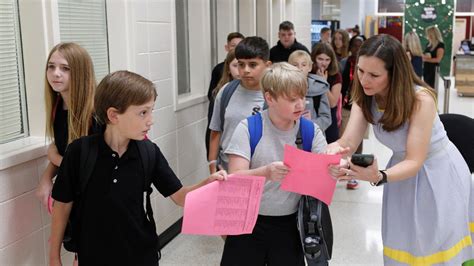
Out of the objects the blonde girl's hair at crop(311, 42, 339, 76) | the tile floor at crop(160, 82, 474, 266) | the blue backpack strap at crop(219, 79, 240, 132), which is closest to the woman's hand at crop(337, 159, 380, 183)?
the blue backpack strap at crop(219, 79, 240, 132)

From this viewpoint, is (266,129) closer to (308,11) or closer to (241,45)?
(241,45)

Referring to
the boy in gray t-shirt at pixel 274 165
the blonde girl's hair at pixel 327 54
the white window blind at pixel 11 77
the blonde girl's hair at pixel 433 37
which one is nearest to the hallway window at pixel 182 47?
the blonde girl's hair at pixel 327 54

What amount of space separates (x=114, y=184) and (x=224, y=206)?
415mm

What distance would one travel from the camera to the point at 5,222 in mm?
2457

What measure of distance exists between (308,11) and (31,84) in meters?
7.89

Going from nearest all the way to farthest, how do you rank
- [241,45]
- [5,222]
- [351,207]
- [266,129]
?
1. [266,129]
2. [5,222]
3. [241,45]
4. [351,207]

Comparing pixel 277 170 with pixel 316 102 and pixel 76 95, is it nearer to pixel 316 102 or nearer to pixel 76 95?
pixel 76 95

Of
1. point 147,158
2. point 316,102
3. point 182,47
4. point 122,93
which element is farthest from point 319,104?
point 122,93

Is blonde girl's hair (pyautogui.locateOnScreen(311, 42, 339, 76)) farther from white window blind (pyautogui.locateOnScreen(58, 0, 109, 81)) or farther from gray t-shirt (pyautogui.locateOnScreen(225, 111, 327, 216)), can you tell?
gray t-shirt (pyautogui.locateOnScreen(225, 111, 327, 216))

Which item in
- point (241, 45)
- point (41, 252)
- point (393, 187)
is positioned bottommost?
point (41, 252)

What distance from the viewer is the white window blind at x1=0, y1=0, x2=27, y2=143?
2682mm

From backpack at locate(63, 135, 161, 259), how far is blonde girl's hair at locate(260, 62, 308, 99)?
0.53 metres

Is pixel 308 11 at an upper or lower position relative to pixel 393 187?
upper

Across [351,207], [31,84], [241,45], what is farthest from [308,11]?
[31,84]
